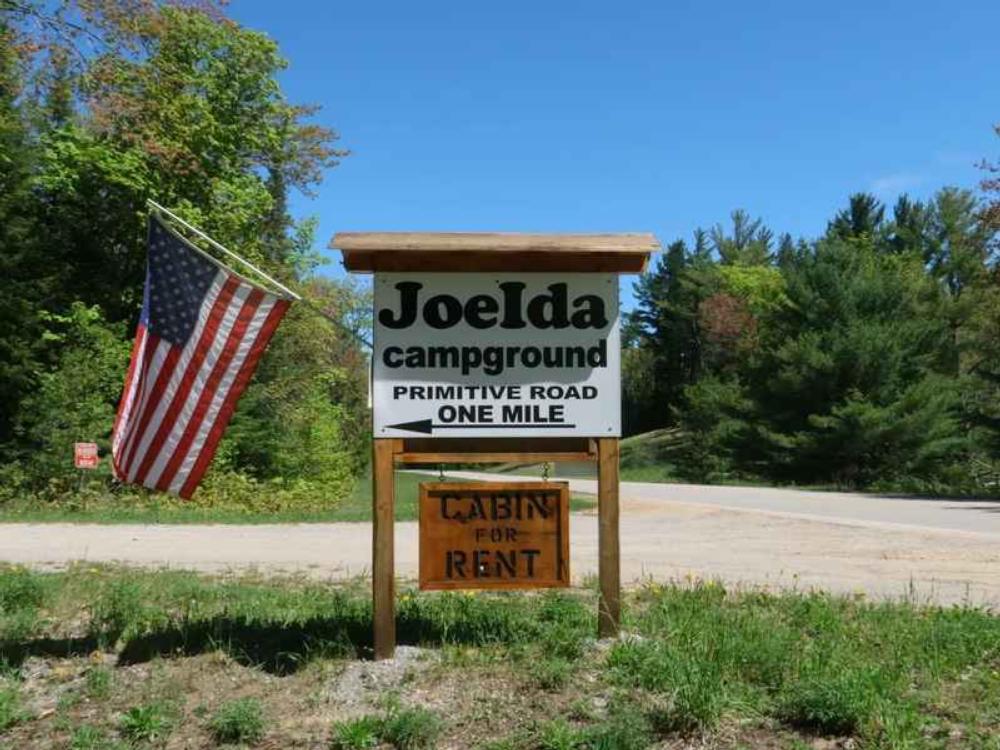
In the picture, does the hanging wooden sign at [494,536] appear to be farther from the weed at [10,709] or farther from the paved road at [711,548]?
the paved road at [711,548]

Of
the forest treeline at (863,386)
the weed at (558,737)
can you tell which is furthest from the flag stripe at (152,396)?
the forest treeline at (863,386)

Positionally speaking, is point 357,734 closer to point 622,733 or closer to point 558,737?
point 558,737

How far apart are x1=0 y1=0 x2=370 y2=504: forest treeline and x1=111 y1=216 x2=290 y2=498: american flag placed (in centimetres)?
979

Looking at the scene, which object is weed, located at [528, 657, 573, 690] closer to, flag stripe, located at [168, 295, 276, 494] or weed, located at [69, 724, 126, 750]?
weed, located at [69, 724, 126, 750]

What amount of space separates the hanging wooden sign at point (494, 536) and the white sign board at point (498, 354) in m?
0.38

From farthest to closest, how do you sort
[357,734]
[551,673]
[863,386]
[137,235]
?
[863,386] < [137,235] < [551,673] < [357,734]

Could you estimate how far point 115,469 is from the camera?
5652 mm

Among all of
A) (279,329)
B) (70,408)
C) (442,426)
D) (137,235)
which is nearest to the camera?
(442,426)

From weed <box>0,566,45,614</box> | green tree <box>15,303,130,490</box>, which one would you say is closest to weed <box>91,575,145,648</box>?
weed <box>0,566,45,614</box>

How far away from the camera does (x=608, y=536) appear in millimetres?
5746

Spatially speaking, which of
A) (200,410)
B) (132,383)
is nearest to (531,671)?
(200,410)

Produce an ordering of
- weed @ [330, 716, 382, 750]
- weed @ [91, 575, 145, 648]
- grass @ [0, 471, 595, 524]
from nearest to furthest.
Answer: weed @ [330, 716, 382, 750] → weed @ [91, 575, 145, 648] → grass @ [0, 471, 595, 524]

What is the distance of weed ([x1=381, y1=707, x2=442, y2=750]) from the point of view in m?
4.38

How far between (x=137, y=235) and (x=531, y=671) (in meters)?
25.9
